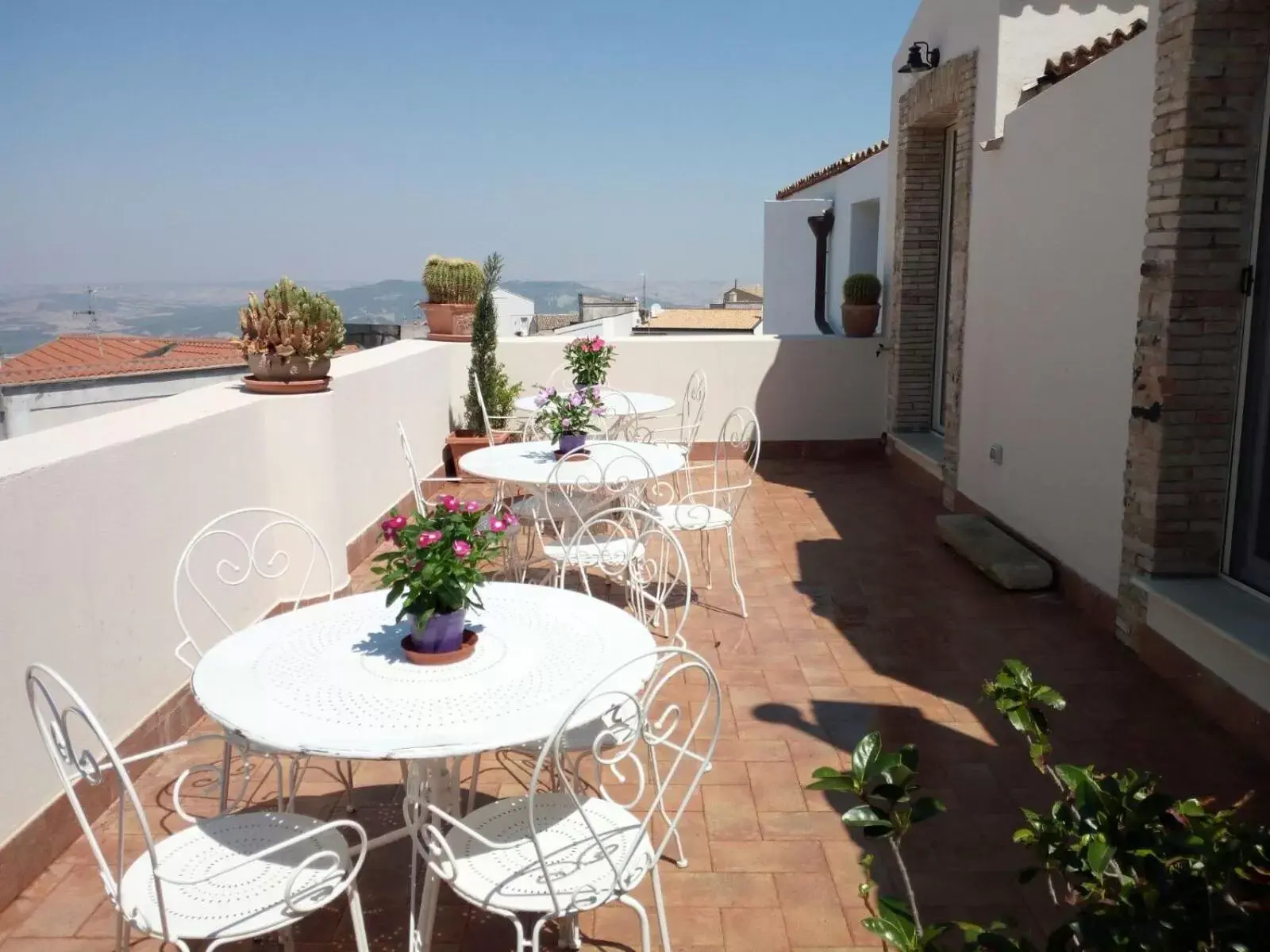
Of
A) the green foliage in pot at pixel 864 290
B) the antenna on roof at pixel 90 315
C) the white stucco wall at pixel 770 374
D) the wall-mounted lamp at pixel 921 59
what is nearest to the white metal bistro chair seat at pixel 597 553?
the white stucco wall at pixel 770 374

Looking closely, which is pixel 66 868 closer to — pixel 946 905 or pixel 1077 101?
pixel 946 905

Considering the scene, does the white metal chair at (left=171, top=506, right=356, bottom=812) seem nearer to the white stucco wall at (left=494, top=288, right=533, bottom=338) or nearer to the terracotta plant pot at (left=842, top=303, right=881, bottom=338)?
the terracotta plant pot at (left=842, top=303, right=881, bottom=338)

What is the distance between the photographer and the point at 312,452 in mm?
4441

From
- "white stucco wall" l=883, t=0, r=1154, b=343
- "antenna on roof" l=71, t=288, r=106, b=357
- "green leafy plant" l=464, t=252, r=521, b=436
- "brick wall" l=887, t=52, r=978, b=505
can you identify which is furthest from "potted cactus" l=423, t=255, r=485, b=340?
"antenna on roof" l=71, t=288, r=106, b=357

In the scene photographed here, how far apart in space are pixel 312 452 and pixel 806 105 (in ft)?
53.1

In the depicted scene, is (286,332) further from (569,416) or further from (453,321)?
(453,321)

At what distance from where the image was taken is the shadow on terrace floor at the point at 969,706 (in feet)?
8.96

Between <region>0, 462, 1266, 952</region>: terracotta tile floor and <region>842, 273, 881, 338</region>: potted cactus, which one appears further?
<region>842, 273, 881, 338</region>: potted cactus

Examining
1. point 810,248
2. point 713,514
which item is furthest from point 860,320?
point 810,248

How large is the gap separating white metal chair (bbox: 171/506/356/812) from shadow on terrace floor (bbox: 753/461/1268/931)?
5.79ft

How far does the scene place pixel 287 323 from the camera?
4.32 m

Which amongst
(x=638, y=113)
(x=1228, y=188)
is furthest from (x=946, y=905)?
(x=638, y=113)

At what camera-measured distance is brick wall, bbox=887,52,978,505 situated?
661 centimetres

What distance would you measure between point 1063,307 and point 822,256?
304 inches
